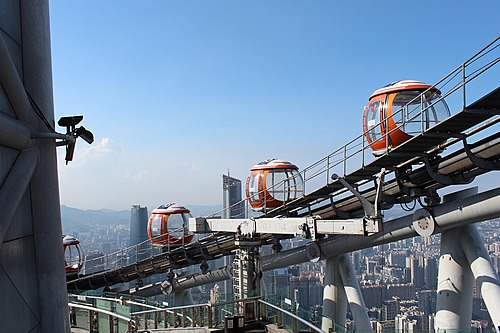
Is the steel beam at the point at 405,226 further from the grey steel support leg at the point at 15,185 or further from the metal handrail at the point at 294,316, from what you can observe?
the grey steel support leg at the point at 15,185

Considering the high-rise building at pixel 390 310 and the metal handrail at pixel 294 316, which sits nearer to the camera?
the metal handrail at pixel 294 316

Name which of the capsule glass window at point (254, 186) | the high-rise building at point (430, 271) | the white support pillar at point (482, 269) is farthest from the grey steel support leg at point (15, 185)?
the high-rise building at point (430, 271)

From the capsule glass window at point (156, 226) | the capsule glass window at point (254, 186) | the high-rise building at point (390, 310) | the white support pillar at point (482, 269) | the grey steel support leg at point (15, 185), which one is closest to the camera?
the grey steel support leg at point (15, 185)

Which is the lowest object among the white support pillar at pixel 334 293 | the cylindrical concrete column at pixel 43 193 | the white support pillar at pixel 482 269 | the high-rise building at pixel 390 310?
the high-rise building at pixel 390 310

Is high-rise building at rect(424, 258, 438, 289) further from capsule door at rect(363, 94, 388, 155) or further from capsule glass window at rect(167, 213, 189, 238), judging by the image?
capsule door at rect(363, 94, 388, 155)

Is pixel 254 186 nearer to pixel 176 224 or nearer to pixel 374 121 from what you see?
pixel 374 121

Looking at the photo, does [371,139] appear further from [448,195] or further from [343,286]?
[343,286]

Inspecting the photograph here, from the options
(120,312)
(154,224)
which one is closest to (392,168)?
(120,312)

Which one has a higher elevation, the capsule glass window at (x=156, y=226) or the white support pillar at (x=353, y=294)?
the capsule glass window at (x=156, y=226)
